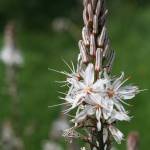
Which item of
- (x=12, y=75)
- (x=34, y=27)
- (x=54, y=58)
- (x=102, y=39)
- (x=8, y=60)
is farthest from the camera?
(x=34, y=27)

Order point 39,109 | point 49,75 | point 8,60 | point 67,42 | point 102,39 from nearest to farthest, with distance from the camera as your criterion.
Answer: point 102,39 < point 8,60 < point 39,109 < point 49,75 < point 67,42

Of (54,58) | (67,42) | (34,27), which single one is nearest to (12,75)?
(54,58)

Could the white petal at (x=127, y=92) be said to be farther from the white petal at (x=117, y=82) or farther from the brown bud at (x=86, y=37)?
the brown bud at (x=86, y=37)

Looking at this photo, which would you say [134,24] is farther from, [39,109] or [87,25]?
[87,25]

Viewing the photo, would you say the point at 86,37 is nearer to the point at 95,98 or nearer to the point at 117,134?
Answer: the point at 95,98

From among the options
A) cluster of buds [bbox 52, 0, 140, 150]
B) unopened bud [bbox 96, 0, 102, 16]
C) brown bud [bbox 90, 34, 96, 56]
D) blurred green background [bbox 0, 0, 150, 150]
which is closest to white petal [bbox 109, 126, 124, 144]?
cluster of buds [bbox 52, 0, 140, 150]

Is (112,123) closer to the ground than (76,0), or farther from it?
closer to the ground

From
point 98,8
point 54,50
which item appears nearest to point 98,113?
point 98,8
